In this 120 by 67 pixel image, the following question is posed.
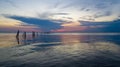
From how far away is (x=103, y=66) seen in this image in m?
14.0

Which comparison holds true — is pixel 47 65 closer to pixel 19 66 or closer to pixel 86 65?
pixel 19 66

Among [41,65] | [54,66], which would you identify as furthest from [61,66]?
[41,65]

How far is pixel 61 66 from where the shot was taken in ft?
46.3

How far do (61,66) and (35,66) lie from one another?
2.59 m

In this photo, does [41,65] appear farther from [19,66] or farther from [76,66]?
[76,66]

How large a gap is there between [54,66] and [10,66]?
4.29 metres

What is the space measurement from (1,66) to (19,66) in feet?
5.59

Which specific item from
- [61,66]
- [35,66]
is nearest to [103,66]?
[61,66]

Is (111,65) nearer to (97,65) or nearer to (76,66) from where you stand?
(97,65)

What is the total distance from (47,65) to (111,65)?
6.55 meters

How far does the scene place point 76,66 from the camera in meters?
14.1

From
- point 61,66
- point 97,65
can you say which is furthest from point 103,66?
point 61,66

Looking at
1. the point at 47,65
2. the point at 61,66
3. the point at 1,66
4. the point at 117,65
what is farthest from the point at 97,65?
the point at 1,66

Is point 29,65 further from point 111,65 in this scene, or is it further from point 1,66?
point 111,65
